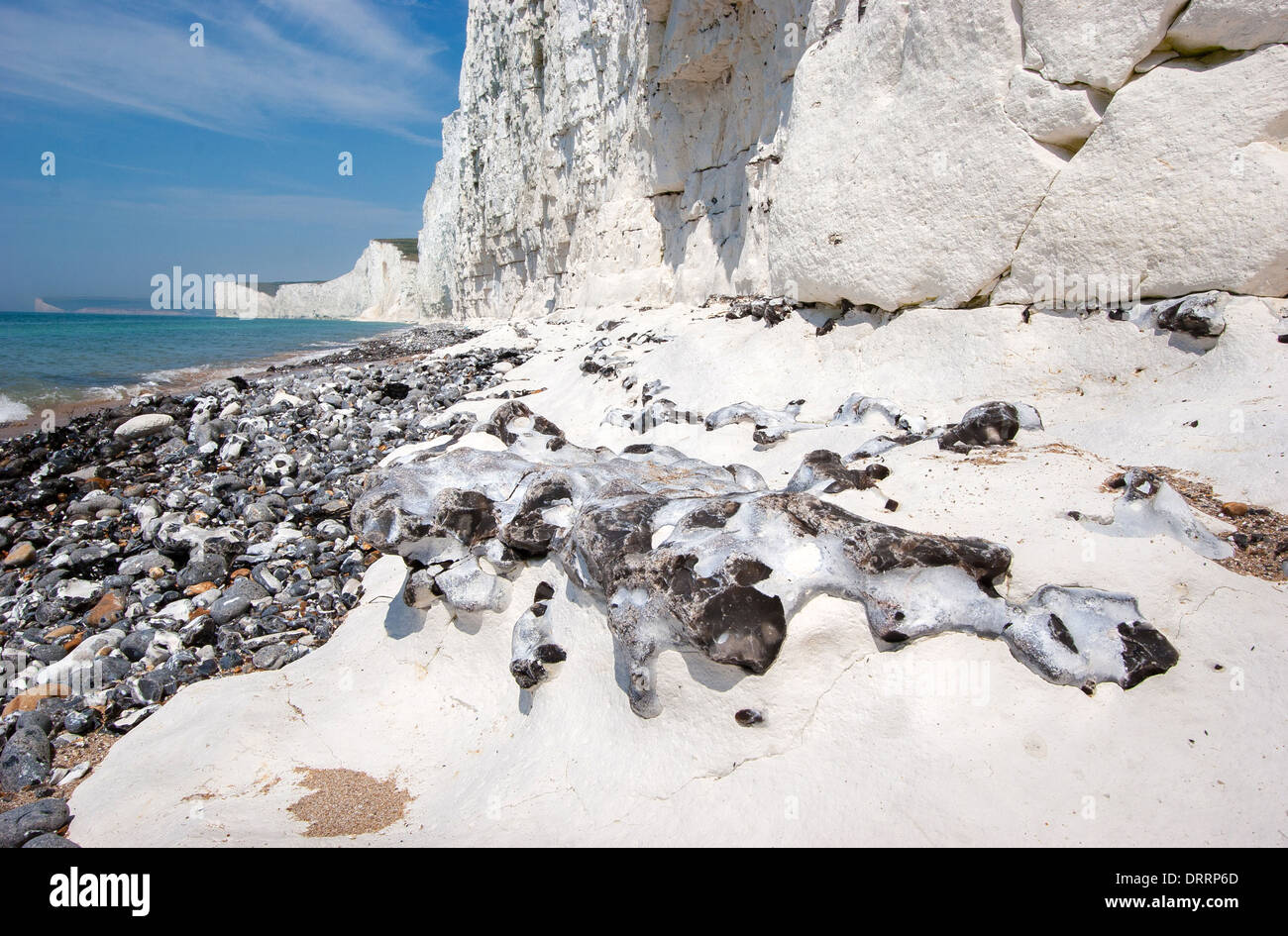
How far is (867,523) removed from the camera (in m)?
2.38

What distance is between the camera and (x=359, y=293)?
221 ft

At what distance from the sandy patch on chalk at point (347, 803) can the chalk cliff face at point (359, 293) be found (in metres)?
55.3

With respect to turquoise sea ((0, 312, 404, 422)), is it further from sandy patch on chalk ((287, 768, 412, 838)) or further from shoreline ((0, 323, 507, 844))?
sandy patch on chalk ((287, 768, 412, 838))

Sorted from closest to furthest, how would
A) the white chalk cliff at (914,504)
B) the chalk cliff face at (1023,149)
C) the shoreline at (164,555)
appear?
1. the white chalk cliff at (914,504)
2. the shoreline at (164,555)
3. the chalk cliff face at (1023,149)

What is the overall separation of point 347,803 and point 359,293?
73.1 m

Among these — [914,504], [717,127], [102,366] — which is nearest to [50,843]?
[914,504]

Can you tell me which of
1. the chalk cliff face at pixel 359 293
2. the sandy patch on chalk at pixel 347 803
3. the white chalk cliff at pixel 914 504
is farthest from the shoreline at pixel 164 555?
the chalk cliff face at pixel 359 293

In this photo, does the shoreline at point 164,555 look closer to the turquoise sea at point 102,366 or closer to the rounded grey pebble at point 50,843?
the rounded grey pebble at point 50,843

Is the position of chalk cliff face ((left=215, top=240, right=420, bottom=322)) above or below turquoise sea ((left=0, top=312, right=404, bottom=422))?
above

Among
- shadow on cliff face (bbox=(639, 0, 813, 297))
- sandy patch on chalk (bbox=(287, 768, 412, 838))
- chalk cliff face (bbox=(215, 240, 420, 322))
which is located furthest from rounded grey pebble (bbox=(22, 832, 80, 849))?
chalk cliff face (bbox=(215, 240, 420, 322))

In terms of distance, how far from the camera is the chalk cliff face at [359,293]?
57969 millimetres

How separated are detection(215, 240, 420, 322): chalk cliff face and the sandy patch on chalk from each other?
182ft

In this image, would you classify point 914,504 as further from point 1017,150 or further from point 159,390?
point 159,390

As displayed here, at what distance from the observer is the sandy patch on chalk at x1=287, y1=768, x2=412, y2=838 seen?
2232mm
